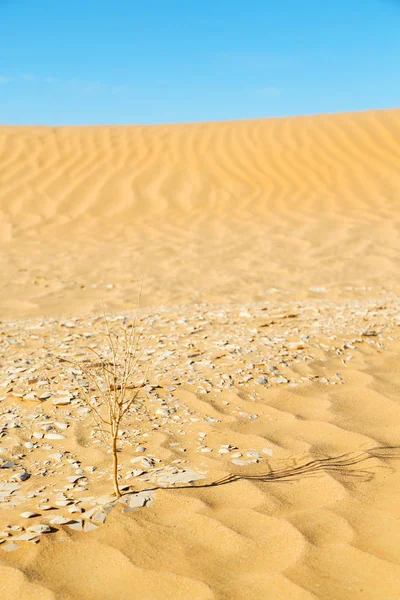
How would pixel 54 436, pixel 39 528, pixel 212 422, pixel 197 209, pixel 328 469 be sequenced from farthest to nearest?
pixel 197 209 → pixel 212 422 → pixel 54 436 → pixel 328 469 → pixel 39 528

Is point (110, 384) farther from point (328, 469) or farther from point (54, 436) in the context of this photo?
point (328, 469)

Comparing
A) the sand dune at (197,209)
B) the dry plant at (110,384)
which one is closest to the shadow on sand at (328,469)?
the dry plant at (110,384)

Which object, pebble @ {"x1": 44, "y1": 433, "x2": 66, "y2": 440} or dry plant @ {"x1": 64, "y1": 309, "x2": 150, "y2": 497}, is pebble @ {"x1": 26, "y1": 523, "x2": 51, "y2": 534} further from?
pebble @ {"x1": 44, "y1": 433, "x2": 66, "y2": 440}

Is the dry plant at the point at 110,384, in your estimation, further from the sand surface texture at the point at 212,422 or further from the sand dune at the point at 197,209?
the sand dune at the point at 197,209

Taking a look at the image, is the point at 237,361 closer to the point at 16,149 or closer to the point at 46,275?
the point at 46,275

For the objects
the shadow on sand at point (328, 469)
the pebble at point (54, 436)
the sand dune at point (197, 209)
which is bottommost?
the shadow on sand at point (328, 469)

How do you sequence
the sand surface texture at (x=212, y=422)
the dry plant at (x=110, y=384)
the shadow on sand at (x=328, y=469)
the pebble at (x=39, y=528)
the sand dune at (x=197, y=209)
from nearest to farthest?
the sand surface texture at (x=212, y=422) < the pebble at (x=39, y=528) < the shadow on sand at (x=328, y=469) < the dry plant at (x=110, y=384) < the sand dune at (x=197, y=209)

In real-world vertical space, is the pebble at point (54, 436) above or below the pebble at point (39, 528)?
above

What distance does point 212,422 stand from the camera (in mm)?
2656

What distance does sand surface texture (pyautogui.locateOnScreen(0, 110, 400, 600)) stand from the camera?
168cm

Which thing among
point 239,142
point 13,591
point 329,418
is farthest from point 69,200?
point 13,591

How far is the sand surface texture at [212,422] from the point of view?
1679mm

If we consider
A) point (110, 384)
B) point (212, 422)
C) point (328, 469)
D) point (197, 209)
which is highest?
point (197, 209)

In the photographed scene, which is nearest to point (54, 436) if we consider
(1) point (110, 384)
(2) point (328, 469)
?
(1) point (110, 384)
